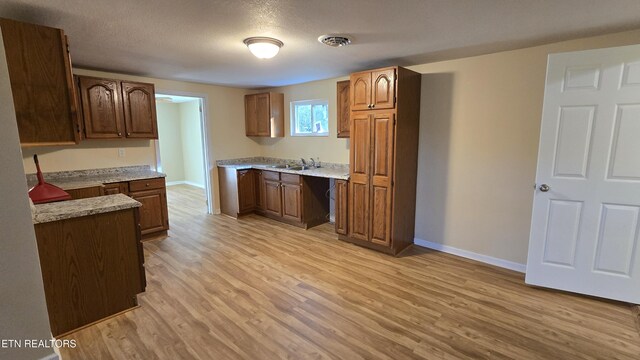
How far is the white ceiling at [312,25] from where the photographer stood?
1891 mm

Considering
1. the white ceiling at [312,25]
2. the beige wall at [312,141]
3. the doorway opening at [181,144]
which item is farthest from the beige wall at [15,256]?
the doorway opening at [181,144]

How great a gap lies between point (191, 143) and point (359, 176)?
5713 mm

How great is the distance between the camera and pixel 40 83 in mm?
2033

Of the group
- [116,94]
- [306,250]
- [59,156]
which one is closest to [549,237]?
[306,250]

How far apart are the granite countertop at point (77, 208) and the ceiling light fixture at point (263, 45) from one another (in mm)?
1622

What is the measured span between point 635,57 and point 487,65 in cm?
108

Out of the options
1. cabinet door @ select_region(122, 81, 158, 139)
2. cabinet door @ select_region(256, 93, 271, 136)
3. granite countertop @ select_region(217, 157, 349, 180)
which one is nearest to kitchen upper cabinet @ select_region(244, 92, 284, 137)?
cabinet door @ select_region(256, 93, 271, 136)

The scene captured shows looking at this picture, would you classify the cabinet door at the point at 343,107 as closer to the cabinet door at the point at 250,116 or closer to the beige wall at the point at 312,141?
the beige wall at the point at 312,141

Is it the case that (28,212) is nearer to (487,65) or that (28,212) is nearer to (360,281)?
(360,281)

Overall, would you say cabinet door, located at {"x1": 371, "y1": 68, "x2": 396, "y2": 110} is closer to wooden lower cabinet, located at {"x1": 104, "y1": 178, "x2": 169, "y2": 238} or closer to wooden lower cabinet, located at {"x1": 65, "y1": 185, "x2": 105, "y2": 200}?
wooden lower cabinet, located at {"x1": 104, "y1": 178, "x2": 169, "y2": 238}

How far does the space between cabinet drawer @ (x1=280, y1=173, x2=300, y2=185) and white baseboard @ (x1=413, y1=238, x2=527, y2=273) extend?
1.83 meters

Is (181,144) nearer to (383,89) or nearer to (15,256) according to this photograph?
(383,89)

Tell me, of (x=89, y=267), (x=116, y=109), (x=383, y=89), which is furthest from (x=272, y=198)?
(x=89, y=267)

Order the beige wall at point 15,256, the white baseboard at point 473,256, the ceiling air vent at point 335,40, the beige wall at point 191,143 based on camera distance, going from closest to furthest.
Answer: the beige wall at point 15,256, the ceiling air vent at point 335,40, the white baseboard at point 473,256, the beige wall at point 191,143
